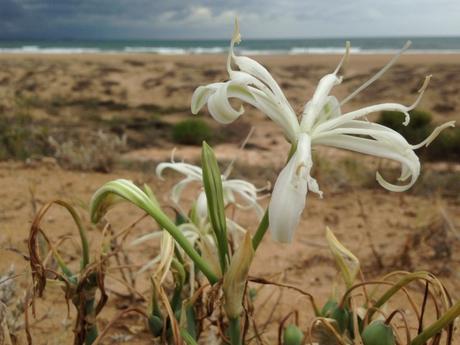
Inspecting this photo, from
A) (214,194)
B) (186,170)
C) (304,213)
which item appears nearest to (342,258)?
(214,194)

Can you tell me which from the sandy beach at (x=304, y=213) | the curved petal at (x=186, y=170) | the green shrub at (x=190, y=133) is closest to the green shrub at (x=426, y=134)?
the sandy beach at (x=304, y=213)

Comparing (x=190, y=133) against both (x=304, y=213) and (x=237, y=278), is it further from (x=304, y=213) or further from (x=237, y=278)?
(x=237, y=278)

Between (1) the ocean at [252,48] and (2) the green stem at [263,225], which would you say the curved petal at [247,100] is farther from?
(1) the ocean at [252,48]

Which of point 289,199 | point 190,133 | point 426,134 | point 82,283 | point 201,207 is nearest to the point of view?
point 289,199

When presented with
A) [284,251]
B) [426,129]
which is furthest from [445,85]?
[284,251]

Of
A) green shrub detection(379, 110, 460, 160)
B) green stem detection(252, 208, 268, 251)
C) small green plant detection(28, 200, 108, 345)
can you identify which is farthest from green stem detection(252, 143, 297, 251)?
green shrub detection(379, 110, 460, 160)

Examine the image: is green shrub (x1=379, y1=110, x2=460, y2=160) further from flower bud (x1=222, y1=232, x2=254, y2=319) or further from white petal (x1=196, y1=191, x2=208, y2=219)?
flower bud (x1=222, y1=232, x2=254, y2=319)
